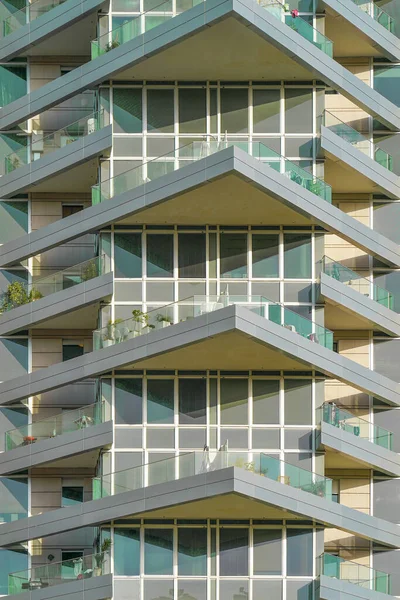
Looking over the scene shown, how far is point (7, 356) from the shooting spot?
75.0 meters

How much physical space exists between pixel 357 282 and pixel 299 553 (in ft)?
28.8

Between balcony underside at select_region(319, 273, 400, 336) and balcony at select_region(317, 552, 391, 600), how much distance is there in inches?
294

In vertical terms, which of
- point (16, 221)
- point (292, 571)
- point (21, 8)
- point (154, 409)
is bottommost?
point (292, 571)

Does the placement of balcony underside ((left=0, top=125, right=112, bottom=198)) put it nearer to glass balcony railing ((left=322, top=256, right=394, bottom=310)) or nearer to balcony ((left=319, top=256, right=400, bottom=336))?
glass balcony railing ((left=322, top=256, right=394, bottom=310))

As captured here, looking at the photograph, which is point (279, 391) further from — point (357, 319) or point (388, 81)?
point (388, 81)

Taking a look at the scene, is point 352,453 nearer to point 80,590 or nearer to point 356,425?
point 356,425

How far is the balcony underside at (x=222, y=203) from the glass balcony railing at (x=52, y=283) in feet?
3.28

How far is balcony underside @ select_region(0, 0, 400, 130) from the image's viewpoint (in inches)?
2734

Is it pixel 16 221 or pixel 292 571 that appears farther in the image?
pixel 16 221

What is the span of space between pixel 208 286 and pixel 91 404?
514 centimetres

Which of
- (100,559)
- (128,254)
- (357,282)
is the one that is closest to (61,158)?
(128,254)

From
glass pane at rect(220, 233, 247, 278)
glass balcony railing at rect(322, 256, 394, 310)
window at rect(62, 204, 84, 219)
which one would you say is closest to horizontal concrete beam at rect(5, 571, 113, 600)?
glass pane at rect(220, 233, 247, 278)

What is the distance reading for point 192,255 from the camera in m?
71.5

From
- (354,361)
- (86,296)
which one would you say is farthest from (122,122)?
(354,361)
